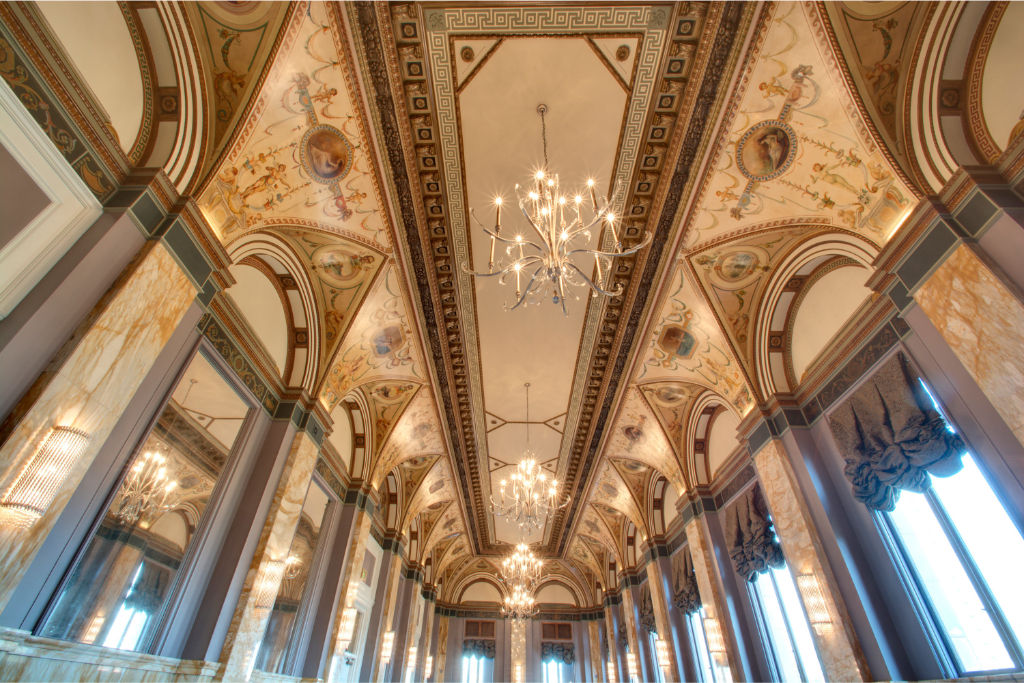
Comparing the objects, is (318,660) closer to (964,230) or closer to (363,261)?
(363,261)

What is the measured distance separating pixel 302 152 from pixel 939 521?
7.99 metres

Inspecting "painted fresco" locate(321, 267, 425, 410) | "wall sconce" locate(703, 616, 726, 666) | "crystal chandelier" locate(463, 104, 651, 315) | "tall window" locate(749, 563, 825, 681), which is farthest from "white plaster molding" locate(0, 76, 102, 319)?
"wall sconce" locate(703, 616, 726, 666)

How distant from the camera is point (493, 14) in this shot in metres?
5.02

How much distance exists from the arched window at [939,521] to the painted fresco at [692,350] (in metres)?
2.16

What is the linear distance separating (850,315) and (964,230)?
2047 mm

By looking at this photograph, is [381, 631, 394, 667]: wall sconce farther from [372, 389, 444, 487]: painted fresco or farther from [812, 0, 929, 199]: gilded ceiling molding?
[812, 0, 929, 199]: gilded ceiling molding

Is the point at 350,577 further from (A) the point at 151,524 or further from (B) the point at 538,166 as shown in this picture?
(B) the point at 538,166

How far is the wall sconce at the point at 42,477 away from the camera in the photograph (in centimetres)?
311

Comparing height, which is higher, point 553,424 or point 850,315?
point 553,424

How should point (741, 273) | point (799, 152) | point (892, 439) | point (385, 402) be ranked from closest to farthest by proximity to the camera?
1. point (892, 439)
2. point (799, 152)
3. point (741, 273)
4. point (385, 402)

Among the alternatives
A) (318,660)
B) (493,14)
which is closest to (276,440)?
(318,660)

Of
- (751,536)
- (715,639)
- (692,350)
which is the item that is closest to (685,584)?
(715,639)

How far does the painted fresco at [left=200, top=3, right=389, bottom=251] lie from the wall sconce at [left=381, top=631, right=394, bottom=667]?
1018 centimetres

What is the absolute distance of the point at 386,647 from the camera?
38.8 ft
